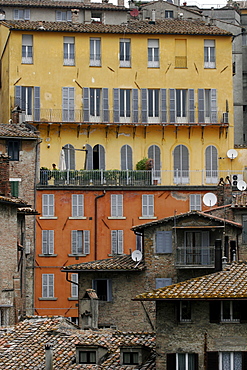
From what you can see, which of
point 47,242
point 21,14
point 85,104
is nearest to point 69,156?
point 85,104

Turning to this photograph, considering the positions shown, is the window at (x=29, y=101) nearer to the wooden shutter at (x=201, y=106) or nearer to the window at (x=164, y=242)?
the wooden shutter at (x=201, y=106)

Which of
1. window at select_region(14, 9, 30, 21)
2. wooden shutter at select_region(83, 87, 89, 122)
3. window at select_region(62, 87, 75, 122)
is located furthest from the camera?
window at select_region(14, 9, 30, 21)

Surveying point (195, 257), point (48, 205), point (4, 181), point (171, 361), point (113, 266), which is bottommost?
point (171, 361)

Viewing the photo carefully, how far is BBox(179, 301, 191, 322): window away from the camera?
42469 mm

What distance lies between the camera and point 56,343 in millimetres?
45625

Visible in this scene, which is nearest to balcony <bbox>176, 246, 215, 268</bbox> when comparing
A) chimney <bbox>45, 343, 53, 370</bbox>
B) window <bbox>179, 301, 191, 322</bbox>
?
window <bbox>179, 301, 191, 322</bbox>

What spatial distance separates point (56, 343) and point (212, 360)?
21.8 feet

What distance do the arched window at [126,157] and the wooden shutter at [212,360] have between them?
42638mm

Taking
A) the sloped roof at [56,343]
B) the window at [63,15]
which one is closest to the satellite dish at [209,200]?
the sloped roof at [56,343]

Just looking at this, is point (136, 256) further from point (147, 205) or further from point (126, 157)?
point (126, 157)

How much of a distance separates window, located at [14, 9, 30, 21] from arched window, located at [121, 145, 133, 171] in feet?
61.3

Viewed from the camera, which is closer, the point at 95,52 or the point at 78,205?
the point at 78,205

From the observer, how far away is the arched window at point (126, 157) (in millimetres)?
84000

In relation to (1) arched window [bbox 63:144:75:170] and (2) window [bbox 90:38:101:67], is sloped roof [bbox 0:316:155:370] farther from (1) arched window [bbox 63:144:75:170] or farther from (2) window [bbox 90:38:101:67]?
(2) window [bbox 90:38:101:67]
